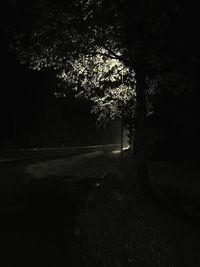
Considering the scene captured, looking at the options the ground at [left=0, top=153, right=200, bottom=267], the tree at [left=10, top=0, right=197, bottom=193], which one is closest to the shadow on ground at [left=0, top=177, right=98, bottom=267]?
the ground at [left=0, top=153, right=200, bottom=267]

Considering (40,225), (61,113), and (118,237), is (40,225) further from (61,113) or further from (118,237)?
(61,113)

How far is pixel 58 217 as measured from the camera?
11852 mm

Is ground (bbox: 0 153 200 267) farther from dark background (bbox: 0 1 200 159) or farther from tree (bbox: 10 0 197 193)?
dark background (bbox: 0 1 200 159)

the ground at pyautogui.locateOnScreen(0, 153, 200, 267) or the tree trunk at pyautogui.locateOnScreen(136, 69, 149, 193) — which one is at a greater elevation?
the tree trunk at pyautogui.locateOnScreen(136, 69, 149, 193)

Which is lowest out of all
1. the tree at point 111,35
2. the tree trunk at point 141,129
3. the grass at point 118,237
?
the grass at point 118,237

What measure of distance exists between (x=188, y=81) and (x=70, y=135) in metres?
61.3

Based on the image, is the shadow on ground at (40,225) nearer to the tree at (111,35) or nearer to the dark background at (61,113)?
the tree at (111,35)

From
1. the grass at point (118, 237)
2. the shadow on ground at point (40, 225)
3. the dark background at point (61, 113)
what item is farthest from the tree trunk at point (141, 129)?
the grass at point (118, 237)

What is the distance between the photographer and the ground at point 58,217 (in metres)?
8.49

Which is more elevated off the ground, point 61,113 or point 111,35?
point 61,113

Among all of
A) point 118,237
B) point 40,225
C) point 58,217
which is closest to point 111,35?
point 58,217

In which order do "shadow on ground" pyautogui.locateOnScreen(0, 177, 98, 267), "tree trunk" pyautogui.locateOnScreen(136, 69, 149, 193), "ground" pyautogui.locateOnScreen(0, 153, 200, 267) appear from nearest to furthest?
"shadow on ground" pyautogui.locateOnScreen(0, 177, 98, 267)
"ground" pyautogui.locateOnScreen(0, 153, 200, 267)
"tree trunk" pyautogui.locateOnScreen(136, 69, 149, 193)

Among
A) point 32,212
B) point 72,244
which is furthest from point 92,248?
point 32,212

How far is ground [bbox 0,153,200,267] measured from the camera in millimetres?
8492
